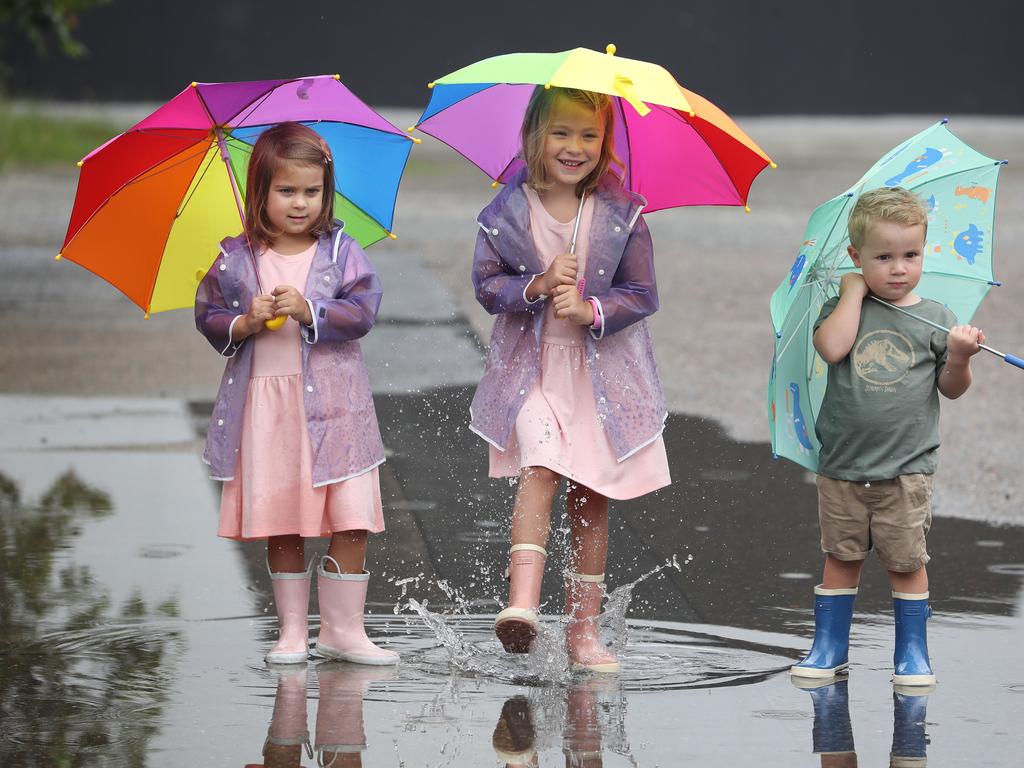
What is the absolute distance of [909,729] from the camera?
4.16m

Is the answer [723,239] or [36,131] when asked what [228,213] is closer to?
[723,239]

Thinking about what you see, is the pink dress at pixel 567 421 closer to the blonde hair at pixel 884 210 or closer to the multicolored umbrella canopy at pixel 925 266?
the multicolored umbrella canopy at pixel 925 266

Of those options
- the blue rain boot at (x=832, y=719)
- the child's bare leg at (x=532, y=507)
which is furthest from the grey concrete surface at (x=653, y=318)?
the child's bare leg at (x=532, y=507)

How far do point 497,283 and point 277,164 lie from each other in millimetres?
643

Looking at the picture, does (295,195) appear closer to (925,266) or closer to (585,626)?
(585,626)

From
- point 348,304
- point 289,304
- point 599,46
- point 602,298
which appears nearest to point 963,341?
point 602,298

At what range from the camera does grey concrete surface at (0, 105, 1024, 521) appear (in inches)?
334

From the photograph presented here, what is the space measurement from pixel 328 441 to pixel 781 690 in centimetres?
130

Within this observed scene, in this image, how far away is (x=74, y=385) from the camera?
9117mm

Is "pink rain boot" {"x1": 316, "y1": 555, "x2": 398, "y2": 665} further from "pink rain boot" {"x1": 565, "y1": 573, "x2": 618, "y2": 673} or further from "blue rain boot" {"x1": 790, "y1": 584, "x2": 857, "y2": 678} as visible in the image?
"blue rain boot" {"x1": 790, "y1": 584, "x2": 857, "y2": 678}

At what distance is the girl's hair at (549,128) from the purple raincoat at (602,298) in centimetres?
5

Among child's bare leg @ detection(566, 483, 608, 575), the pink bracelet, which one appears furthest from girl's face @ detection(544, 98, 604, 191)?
child's bare leg @ detection(566, 483, 608, 575)

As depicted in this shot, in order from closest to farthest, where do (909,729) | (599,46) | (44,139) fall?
(909,729), (44,139), (599,46)

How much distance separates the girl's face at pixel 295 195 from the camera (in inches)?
184
